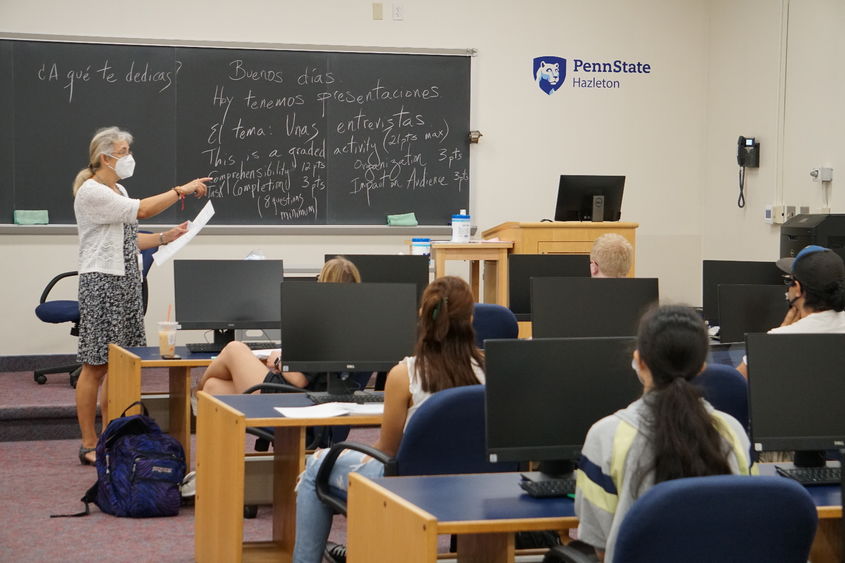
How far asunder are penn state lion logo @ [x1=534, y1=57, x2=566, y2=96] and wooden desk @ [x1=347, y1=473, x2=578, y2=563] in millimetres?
5889

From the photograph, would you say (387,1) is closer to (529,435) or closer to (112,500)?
(112,500)

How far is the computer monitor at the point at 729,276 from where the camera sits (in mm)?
5516

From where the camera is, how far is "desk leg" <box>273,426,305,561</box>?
3758mm

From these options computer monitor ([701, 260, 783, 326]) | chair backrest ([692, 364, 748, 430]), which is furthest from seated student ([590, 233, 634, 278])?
chair backrest ([692, 364, 748, 430])

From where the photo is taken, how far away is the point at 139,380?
4934mm

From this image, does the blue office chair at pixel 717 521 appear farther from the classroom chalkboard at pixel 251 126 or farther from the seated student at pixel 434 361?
the classroom chalkboard at pixel 251 126

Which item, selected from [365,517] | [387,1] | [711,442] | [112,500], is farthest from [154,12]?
[711,442]

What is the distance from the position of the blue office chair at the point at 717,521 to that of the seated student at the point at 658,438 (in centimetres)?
13

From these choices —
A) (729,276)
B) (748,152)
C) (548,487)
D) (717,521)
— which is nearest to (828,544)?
(548,487)

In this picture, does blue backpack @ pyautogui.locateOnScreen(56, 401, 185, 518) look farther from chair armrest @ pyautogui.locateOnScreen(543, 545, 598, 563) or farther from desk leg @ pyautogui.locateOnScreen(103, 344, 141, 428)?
chair armrest @ pyautogui.locateOnScreen(543, 545, 598, 563)

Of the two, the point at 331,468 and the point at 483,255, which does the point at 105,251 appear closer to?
the point at 483,255

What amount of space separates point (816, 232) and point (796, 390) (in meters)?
3.76

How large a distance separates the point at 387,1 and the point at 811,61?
3.07 m

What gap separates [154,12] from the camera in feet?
25.2
